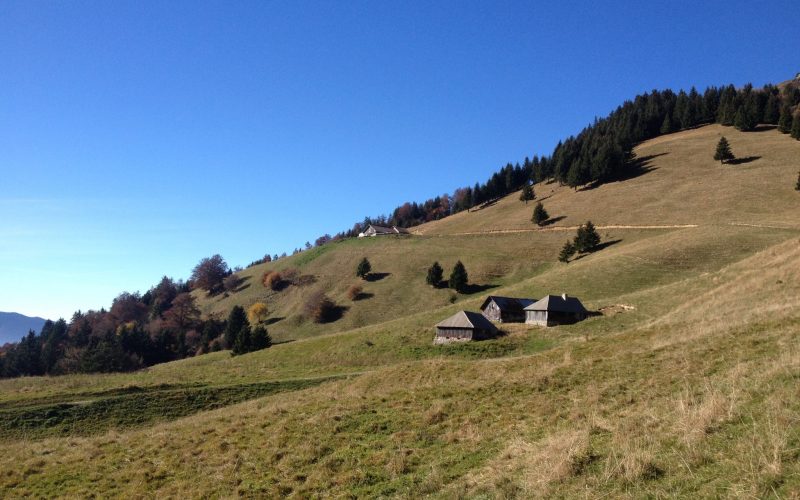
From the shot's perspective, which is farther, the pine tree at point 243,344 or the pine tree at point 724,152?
the pine tree at point 724,152

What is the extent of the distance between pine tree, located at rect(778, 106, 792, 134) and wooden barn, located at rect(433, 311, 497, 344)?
11107 centimetres

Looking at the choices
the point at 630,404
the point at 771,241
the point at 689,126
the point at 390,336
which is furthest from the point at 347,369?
the point at 689,126

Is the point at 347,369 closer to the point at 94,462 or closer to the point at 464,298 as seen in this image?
the point at 94,462

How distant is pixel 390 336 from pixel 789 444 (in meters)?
47.4

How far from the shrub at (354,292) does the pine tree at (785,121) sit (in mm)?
112536

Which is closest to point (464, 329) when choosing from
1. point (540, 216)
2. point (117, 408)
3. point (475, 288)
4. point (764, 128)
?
point (475, 288)

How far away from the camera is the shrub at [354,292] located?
86562mm

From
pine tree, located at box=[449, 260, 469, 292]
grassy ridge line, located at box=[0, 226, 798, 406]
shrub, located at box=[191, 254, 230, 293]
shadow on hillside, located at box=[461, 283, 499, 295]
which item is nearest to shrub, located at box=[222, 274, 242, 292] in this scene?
shrub, located at box=[191, 254, 230, 293]

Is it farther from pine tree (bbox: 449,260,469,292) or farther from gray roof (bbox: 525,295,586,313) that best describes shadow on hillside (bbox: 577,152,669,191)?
gray roof (bbox: 525,295,586,313)

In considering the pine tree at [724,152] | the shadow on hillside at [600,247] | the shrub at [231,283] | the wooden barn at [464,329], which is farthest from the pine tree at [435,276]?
the pine tree at [724,152]

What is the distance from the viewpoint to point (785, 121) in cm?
11094

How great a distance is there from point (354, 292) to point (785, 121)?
377 feet

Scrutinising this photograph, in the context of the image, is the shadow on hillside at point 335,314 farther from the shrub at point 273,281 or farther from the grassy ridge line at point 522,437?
the grassy ridge line at point 522,437

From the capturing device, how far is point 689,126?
14662 cm
